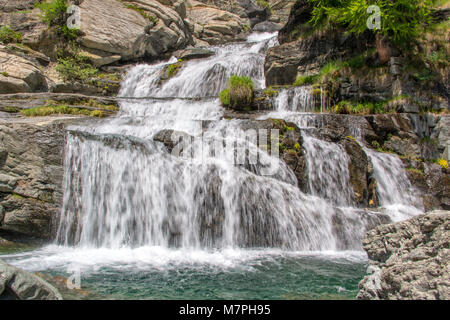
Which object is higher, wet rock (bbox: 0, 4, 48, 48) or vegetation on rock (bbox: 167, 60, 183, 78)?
wet rock (bbox: 0, 4, 48, 48)

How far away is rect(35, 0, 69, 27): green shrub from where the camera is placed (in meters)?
16.2

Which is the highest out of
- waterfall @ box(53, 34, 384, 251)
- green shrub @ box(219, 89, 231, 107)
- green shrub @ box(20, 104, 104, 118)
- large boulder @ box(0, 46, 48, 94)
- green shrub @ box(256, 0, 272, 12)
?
green shrub @ box(256, 0, 272, 12)

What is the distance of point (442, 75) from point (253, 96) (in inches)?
302

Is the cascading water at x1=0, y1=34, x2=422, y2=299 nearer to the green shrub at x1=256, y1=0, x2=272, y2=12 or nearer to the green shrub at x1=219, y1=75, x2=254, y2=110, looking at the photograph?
the green shrub at x1=219, y1=75, x2=254, y2=110

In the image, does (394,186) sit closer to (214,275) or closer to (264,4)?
(214,275)

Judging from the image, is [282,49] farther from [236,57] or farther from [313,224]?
[313,224]

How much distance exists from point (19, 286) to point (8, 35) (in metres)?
17.4

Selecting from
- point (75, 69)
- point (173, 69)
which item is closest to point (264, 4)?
point (173, 69)

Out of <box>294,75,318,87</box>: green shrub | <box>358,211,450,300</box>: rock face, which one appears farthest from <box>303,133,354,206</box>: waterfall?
<box>294,75,318,87</box>: green shrub

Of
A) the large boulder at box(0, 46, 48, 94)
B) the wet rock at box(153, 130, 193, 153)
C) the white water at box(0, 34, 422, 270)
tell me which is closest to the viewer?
the white water at box(0, 34, 422, 270)

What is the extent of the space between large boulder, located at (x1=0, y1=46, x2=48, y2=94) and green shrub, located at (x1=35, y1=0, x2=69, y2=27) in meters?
4.16

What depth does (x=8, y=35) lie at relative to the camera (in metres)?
14.9

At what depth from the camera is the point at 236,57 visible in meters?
16.9
